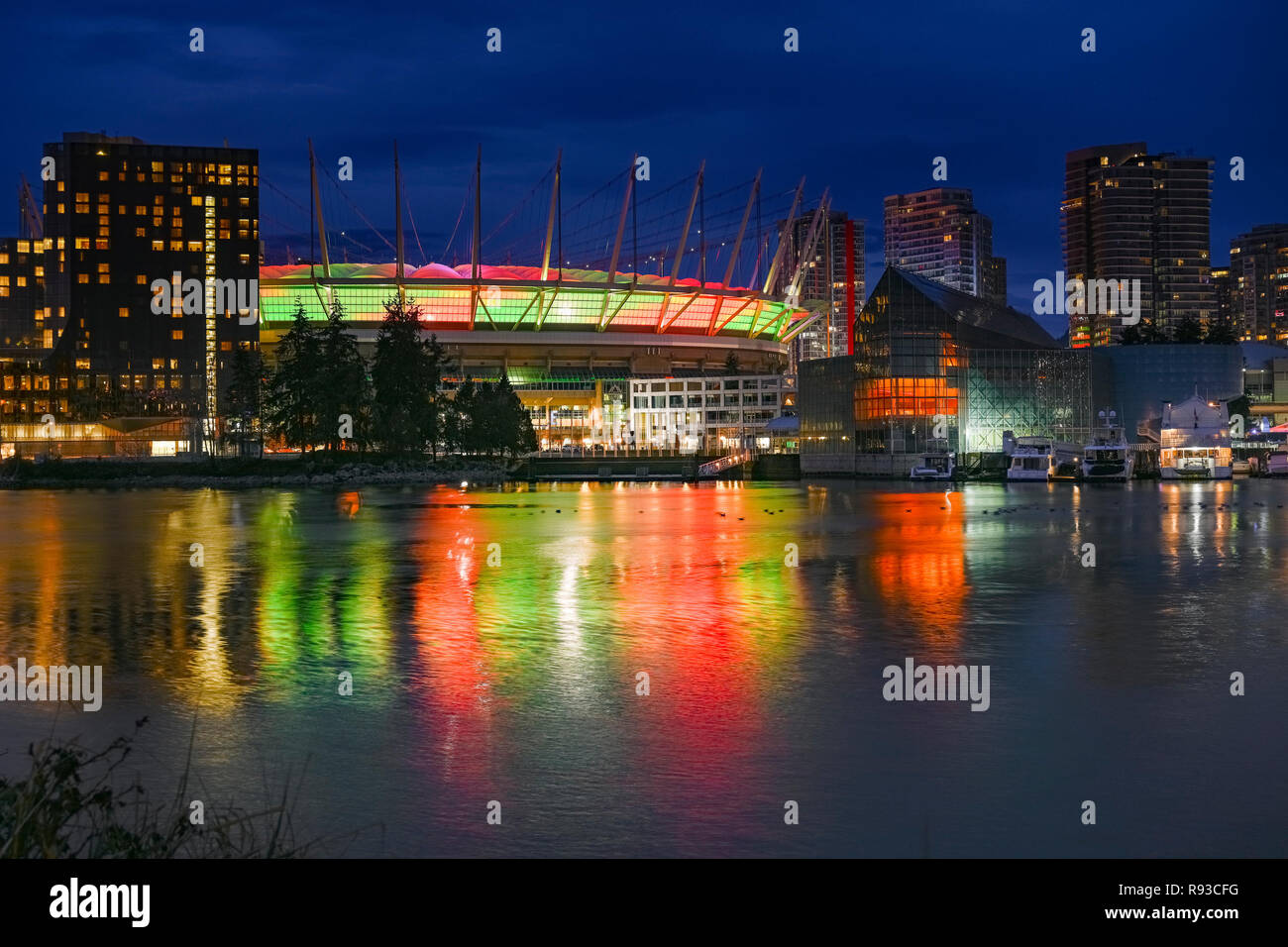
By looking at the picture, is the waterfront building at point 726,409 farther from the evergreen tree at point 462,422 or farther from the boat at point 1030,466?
the boat at point 1030,466

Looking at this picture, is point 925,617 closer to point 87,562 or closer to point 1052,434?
point 87,562

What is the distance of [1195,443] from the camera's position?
116 m

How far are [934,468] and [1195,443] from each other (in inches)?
908

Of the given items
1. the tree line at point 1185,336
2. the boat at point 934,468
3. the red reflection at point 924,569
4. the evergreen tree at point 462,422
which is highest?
the tree line at point 1185,336

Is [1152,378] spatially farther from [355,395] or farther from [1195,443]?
[355,395]

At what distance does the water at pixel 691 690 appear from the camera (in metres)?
11.6

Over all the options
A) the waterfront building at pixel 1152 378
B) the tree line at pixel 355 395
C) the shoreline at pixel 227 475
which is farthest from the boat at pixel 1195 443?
the tree line at pixel 355 395

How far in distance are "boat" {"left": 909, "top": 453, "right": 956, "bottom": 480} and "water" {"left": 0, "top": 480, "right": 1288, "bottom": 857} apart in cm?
7261

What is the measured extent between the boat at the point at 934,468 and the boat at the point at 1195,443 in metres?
18.0

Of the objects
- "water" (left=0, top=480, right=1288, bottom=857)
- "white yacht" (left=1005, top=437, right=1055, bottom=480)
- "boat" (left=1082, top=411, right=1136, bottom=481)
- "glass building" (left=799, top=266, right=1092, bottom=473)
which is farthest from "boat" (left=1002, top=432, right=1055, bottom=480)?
"water" (left=0, top=480, right=1288, bottom=857)

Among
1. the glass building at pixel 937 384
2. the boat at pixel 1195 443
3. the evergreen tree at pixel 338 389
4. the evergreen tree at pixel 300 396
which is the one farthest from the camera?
the glass building at pixel 937 384

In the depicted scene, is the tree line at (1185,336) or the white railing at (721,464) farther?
the tree line at (1185,336)
